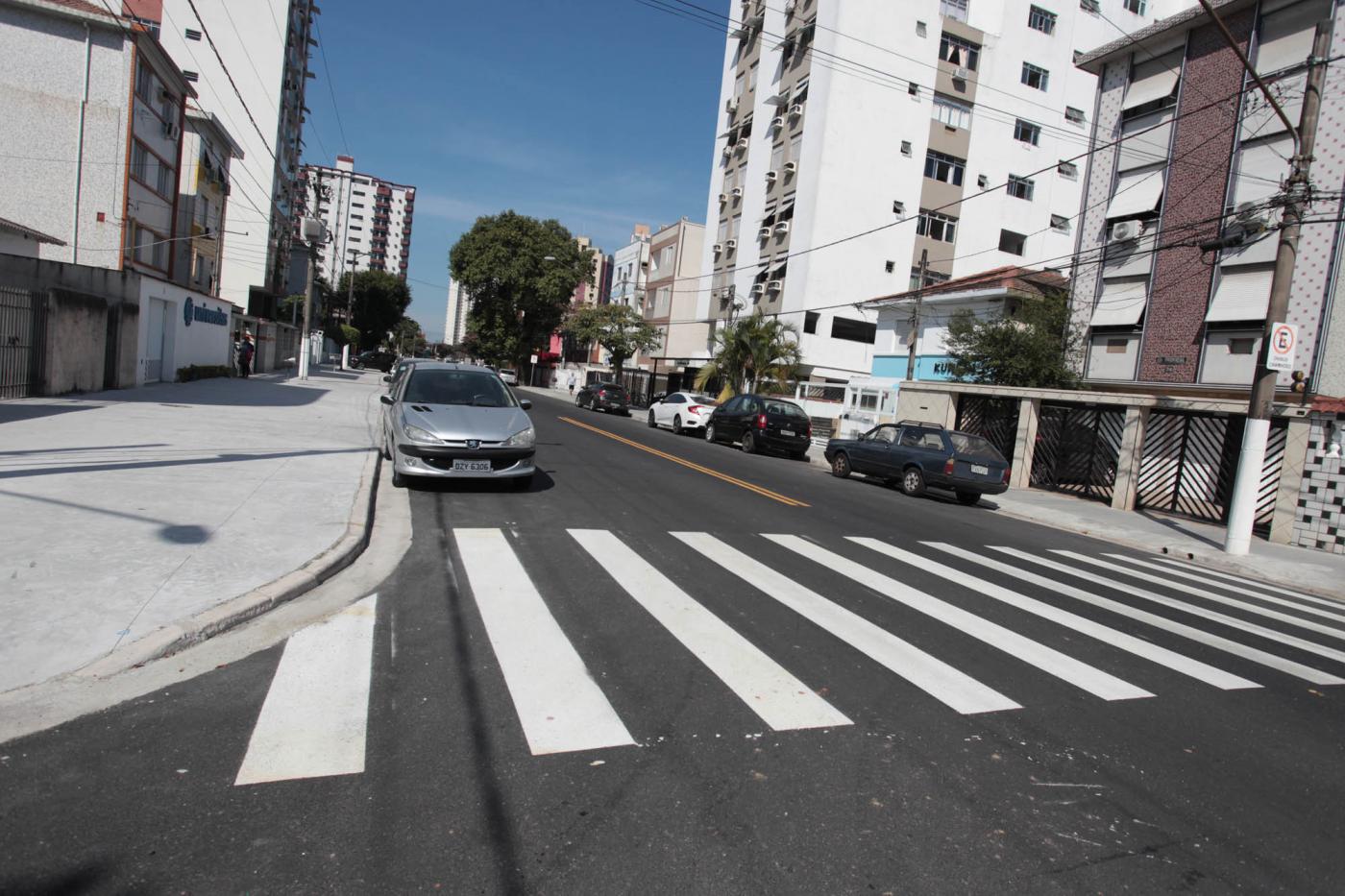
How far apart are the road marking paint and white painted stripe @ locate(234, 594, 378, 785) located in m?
9.72

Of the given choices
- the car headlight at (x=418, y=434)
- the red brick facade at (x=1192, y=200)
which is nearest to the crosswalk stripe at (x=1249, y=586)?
the car headlight at (x=418, y=434)

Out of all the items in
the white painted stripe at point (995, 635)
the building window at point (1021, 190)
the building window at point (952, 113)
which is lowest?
the white painted stripe at point (995, 635)

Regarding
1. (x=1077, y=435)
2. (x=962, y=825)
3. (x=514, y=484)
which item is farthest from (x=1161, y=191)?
(x=962, y=825)

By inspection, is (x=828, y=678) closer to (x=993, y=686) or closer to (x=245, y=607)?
(x=993, y=686)

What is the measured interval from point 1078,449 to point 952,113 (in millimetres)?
28645

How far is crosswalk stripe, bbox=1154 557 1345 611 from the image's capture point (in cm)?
923

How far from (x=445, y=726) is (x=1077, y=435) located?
761 inches

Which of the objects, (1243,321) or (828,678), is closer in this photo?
(828,678)

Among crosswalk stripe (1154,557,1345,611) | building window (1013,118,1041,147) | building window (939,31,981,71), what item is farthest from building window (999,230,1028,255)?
crosswalk stripe (1154,557,1345,611)

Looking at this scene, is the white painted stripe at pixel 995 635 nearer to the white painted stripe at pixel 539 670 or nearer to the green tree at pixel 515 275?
the white painted stripe at pixel 539 670

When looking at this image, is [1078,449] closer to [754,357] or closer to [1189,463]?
[1189,463]

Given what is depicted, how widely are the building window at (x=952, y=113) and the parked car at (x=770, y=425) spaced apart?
87.2ft

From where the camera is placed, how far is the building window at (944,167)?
40969 mm

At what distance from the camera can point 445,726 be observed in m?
3.62
